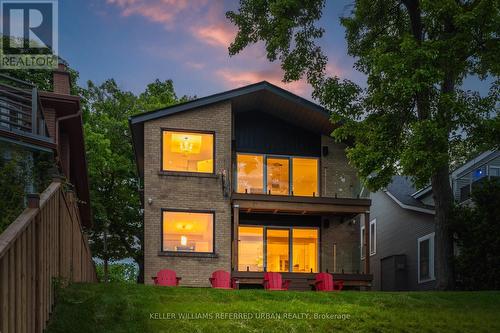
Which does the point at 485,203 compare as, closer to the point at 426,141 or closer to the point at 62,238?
the point at 426,141

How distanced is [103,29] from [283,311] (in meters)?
26.8

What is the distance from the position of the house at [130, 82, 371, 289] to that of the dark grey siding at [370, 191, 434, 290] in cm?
333

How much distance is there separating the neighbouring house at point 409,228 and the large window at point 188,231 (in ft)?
20.7

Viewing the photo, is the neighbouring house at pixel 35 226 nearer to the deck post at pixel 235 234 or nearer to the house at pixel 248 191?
the house at pixel 248 191

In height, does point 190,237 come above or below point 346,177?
below

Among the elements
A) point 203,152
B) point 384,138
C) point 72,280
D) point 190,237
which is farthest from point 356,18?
point 72,280

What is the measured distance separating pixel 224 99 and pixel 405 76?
7.64 meters

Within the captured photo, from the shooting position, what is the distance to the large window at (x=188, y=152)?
23.9 meters

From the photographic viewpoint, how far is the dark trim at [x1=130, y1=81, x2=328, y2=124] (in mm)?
23641

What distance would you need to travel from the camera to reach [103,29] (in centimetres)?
3553

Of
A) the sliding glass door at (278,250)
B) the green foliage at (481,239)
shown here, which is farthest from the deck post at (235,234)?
the green foliage at (481,239)

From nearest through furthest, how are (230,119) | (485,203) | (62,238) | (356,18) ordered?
(62,238) < (485,203) < (356,18) < (230,119)

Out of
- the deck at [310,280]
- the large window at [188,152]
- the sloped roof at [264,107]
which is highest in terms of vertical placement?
the sloped roof at [264,107]

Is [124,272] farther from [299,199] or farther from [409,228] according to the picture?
[299,199]
